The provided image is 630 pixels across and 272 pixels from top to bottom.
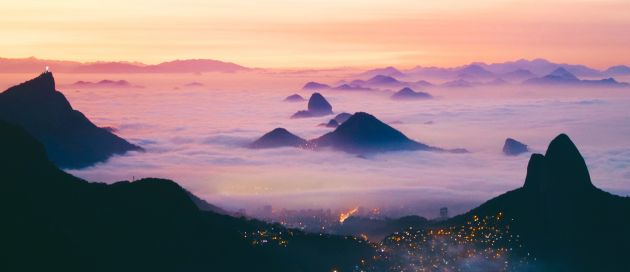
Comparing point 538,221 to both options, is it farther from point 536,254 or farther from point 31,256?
point 31,256

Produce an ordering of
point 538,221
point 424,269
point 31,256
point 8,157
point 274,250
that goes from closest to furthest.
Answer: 1. point 31,256
2. point 8,157
3. point 274,250
4. point 424,269
5. point 538,221

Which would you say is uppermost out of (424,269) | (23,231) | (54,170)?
(54,170)

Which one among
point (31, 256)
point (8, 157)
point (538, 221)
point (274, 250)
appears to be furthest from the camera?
point (538, 221)

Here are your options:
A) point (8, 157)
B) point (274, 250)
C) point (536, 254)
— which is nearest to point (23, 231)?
point (8, 157)

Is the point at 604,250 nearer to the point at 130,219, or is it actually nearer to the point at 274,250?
the point at 274,250

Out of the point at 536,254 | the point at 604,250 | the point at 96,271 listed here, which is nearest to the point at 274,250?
the point at 96,271

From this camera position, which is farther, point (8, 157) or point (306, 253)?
point (306, 253)

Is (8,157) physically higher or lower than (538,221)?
higher
